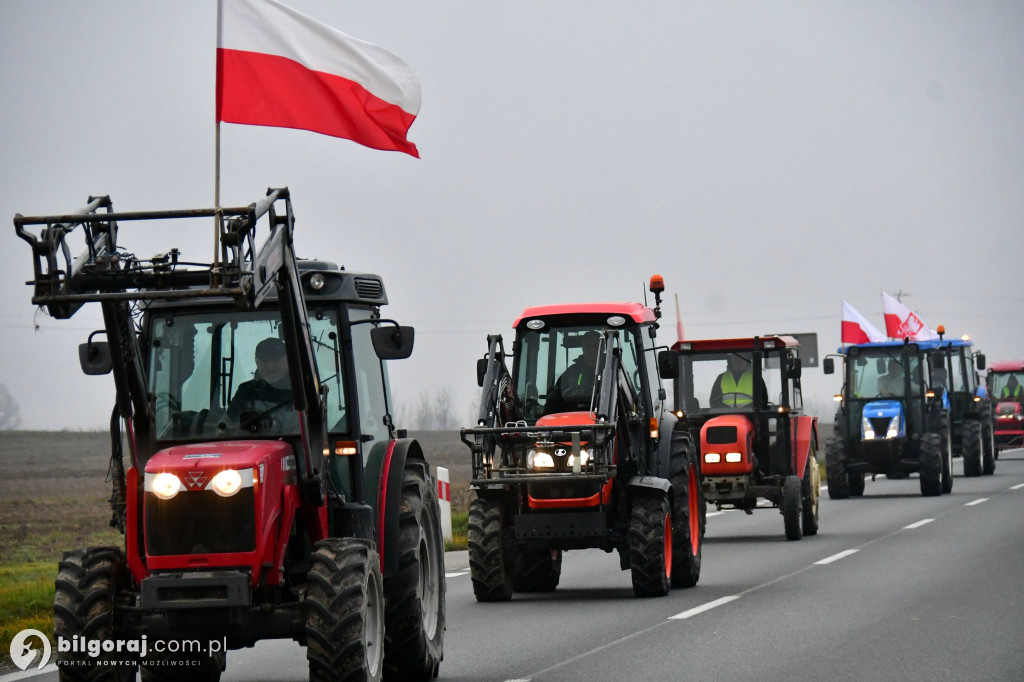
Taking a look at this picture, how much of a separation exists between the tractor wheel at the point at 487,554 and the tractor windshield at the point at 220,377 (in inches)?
241

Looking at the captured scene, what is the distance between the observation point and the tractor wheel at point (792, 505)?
21203 millimetres

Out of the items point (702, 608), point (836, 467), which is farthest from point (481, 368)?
point (836, 467)

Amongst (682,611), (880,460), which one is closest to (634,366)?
(682,611)

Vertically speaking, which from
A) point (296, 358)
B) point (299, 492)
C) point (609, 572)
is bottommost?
point (609, 572)

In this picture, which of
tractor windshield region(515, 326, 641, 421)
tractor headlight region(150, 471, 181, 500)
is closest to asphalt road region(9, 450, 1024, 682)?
tractor windshield region(515, 326, 641, 421)

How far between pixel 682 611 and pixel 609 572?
4.44 meters

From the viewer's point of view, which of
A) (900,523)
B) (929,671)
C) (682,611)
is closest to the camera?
(929,671)

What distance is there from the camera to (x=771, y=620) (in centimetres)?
1304

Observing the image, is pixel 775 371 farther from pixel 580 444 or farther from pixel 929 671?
pixel 929 671

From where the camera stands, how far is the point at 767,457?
2212 centimetres

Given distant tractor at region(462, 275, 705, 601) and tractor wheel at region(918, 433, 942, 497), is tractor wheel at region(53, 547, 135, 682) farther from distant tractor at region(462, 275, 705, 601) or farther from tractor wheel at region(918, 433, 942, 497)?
tractor wheel at region(918, 433, 942, 497)

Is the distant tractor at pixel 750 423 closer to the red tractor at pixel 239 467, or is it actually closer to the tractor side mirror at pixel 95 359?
the red tractor at pixel 239 467

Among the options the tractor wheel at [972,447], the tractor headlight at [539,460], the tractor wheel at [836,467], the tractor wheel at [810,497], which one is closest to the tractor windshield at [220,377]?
the tractor headlight at [539,460]

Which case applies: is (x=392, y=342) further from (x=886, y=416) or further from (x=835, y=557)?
(x=886, y=416)
